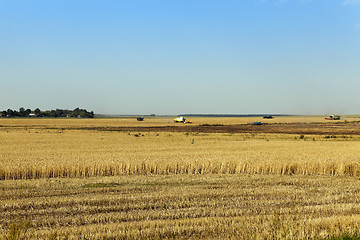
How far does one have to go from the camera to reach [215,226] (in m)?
9.45

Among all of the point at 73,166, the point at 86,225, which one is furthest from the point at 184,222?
the point at 73,166

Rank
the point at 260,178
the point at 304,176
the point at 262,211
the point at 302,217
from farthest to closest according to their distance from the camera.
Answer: the point at 304,176
the point at 260,178
the point at 262,211
the point at 302,217

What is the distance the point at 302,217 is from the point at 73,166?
1241cm

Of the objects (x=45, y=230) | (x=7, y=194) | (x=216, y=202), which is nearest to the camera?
(x=45, y=230)

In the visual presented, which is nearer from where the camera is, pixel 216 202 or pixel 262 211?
pixel 262 211

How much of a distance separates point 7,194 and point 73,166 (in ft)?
17.5

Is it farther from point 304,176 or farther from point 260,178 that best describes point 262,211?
point 304,176

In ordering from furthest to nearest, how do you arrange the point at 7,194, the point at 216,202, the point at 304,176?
the point at 304,176, the point at 7,194, the point at 216,202

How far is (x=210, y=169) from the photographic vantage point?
20.4 m

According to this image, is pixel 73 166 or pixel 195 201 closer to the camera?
pixel 195 201

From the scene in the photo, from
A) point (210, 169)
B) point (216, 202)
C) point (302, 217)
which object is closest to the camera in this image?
point (302, 217)

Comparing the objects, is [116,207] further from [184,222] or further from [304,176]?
[304,176]

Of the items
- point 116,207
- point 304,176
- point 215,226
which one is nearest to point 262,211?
point 215,226

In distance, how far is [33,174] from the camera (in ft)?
59.1
